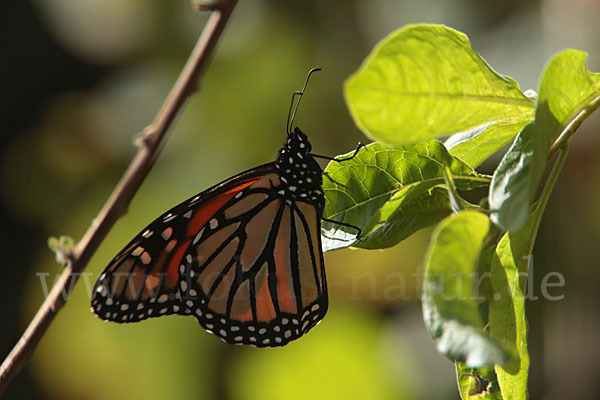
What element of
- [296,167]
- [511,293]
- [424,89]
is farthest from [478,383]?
[296,167]

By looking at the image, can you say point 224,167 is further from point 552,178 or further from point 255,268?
point 552,178

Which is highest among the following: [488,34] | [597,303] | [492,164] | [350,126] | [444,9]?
[444,9]

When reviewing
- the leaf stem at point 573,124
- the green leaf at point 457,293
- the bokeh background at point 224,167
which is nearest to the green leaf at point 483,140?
the leaf stem at point 573,124

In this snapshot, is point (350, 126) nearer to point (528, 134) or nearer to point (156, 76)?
point (156, 76)

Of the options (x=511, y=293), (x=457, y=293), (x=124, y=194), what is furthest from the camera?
(x=124, y=194)

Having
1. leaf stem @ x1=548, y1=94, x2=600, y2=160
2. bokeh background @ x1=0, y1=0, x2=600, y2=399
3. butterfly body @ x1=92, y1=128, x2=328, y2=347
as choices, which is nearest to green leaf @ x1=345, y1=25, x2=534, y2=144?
leaf stem @ x1=548, y1=94, x2=600, y2=160

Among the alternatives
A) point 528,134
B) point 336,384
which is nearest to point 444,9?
point 336,384
